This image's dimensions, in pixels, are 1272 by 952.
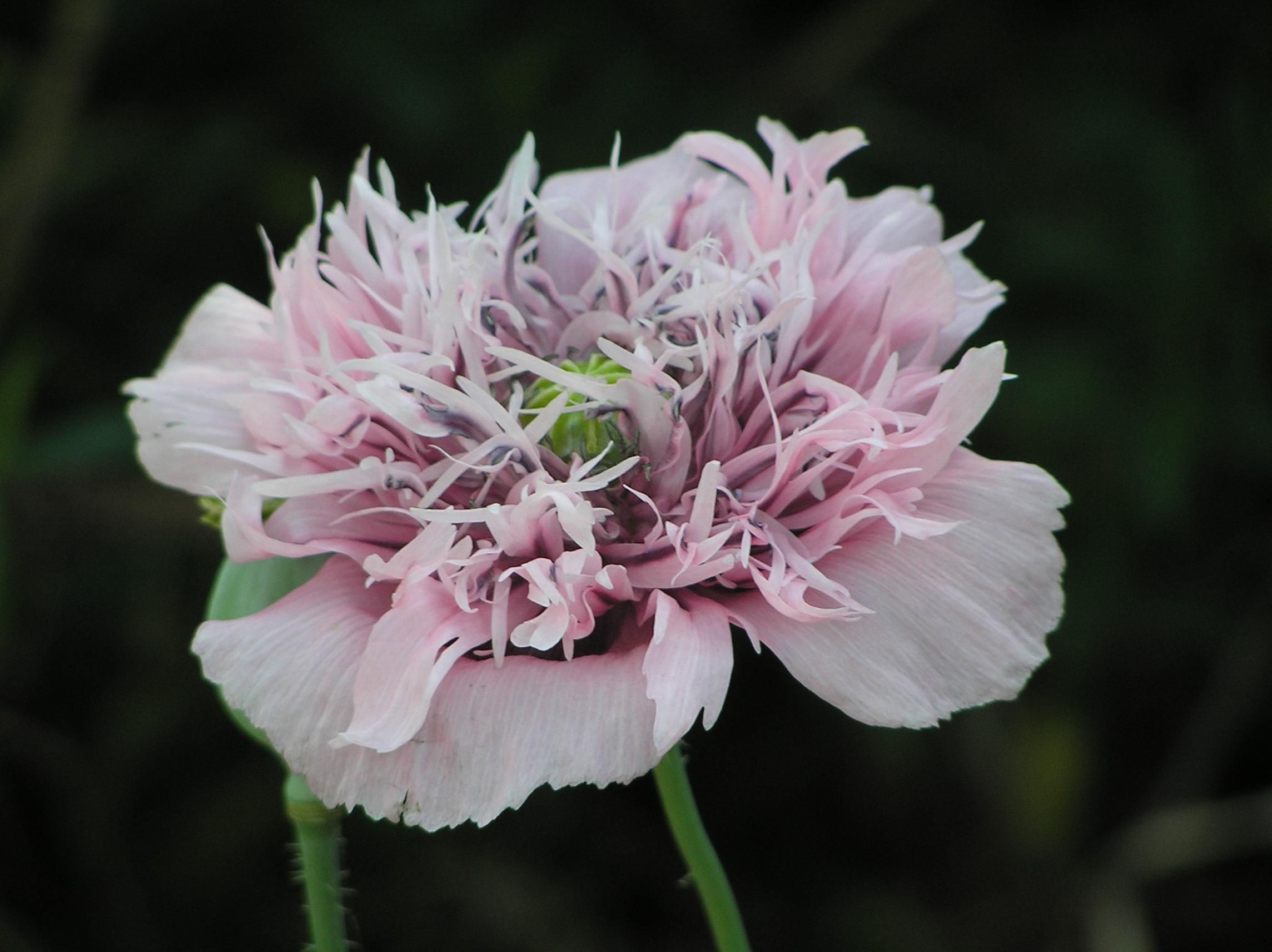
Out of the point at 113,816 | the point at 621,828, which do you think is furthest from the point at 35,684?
the point at 621,828

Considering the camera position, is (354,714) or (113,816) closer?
(354,714)

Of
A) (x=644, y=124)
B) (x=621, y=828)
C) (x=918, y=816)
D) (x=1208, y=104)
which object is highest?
(x=1208, y=104)

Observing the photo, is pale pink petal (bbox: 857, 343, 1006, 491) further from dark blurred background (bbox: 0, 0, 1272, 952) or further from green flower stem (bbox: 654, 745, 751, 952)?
dark blurred background (bbox: 0, 0, 1272, 952)

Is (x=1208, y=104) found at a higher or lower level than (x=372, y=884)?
higher

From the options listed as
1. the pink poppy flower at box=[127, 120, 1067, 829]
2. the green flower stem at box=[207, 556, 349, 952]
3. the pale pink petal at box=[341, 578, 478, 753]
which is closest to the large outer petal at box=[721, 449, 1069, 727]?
the pink poppy flower at box=[127, 120, 1067, 829]

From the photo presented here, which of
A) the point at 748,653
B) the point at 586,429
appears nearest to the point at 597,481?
the point at 586,429

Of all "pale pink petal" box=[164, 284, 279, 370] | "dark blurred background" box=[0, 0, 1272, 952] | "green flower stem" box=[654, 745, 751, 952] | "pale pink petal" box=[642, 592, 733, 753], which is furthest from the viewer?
"dark blurred background" box=[0, 0, 1272, 952]

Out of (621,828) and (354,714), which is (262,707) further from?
(621,828)
